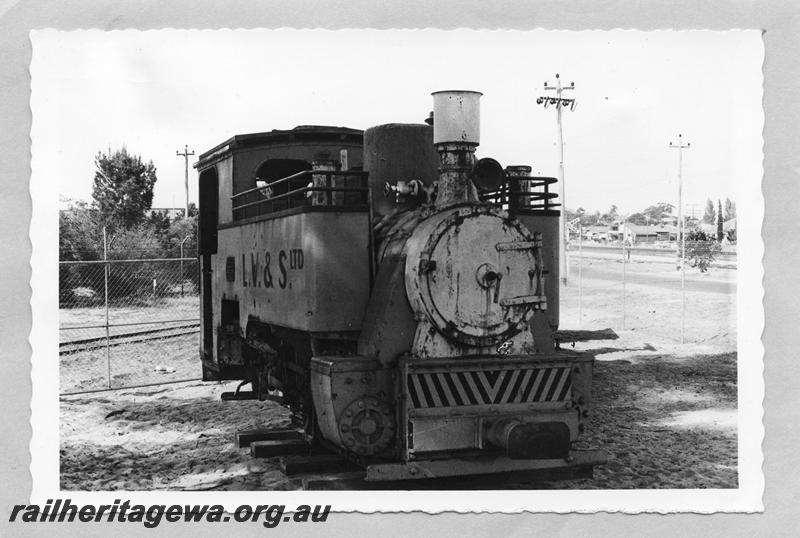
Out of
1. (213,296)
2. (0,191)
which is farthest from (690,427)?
(0,191)

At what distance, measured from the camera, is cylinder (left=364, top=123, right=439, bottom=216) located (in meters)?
7.10

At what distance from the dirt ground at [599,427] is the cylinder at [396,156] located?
2.48 m

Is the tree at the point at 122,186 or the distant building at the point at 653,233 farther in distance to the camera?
the distant building at the point at 653,233

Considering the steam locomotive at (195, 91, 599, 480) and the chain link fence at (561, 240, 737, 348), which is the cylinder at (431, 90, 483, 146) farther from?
the chain link fence at (561, 240, 737, 348)

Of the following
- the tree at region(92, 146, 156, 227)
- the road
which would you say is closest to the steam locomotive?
the tree at region(92, 146, 156, 227)

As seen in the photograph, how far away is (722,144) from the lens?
19.8 feet

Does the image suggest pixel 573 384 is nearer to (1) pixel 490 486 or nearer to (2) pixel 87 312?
(1) pixel 490 486

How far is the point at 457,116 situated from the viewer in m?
6.22

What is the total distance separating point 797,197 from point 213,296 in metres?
6.25

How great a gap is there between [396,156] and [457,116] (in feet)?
3.29

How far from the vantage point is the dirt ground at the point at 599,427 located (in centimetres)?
734

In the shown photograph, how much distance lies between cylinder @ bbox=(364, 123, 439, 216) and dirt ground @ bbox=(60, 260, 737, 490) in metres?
2.48

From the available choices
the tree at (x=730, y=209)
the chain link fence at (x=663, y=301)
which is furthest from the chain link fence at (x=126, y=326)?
the chain link fence at (x=663, y=301)

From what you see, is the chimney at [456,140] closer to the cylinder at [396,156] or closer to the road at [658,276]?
the cylinder at [396,156]
